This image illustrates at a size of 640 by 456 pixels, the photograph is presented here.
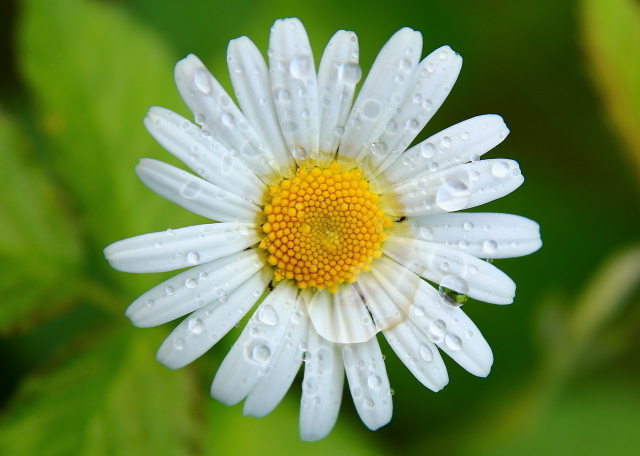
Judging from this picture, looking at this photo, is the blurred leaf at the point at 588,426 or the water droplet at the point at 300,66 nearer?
the water droplet at the point at 300,66

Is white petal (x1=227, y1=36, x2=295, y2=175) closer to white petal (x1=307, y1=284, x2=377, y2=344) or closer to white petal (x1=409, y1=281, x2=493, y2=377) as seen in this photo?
white petal (x1=307, y1=284, x2=377, y2=344)

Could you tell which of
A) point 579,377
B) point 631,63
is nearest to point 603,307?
point 579,377

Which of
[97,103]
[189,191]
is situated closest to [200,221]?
[97,103]

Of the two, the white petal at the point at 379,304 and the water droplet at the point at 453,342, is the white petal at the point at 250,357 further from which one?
the water droplet at the point at 453,342

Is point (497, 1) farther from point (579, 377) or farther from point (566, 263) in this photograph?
point (579, 377)

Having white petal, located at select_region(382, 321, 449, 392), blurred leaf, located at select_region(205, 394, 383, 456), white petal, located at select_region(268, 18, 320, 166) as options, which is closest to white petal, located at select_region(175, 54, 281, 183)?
white petal, located at select_region(268, 18, 320, 166)

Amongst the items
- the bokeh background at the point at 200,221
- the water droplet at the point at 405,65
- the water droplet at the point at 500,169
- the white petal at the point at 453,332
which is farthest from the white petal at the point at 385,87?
the bokeh background at the point at 200,221

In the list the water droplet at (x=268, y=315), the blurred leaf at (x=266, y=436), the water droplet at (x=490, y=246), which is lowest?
the blurred leaf at (x=266, y=436)
